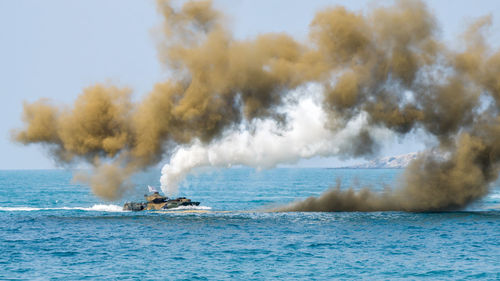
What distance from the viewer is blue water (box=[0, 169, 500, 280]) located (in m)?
46.5

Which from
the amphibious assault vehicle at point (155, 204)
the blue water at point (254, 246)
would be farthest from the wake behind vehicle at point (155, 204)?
the blue water at point (254, 246)

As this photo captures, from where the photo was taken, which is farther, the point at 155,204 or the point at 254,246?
the point at 155,204

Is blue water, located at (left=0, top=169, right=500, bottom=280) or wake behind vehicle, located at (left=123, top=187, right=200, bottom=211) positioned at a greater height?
wake behind vehicle, located at (left=123, top=187, right=200, bottom=211)

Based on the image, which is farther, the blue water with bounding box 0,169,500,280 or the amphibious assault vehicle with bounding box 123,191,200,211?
the amphibious assault vehicle with bounding box 123,191,200,211

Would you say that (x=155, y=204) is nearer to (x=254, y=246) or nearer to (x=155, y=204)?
(x=155, y=204)

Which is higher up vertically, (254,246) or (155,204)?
(155,204)

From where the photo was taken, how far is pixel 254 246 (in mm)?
57031

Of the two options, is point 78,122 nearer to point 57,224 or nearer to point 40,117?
point 40,117

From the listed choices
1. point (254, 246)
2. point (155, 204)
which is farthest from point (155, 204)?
point (254, 246)

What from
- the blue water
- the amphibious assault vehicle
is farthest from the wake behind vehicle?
the blue water

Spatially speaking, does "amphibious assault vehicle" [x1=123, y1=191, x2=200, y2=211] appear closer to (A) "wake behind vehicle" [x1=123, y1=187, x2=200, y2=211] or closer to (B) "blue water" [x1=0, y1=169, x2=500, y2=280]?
(A) "wake behind vehicle" [x1=123, y1=187, x2=200, y2=211]

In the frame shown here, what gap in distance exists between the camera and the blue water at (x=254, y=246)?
1829 inches

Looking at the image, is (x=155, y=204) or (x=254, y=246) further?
(x=155, y=204)

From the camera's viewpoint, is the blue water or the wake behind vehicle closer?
the blue water
